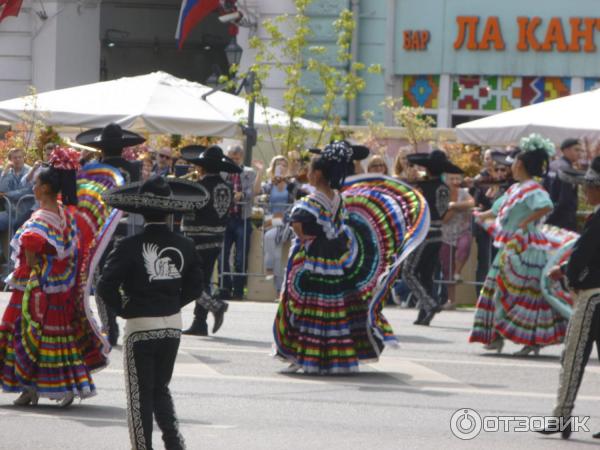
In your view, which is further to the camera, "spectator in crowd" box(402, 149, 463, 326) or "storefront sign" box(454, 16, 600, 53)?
"storefront sign" box(454, 16, 600, 53)

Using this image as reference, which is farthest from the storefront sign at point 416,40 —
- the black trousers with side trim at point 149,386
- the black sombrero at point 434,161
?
the black trousers with side trim at point 149,386

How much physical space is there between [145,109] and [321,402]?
11564mm

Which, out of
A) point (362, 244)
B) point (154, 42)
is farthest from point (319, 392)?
point (154, 42)

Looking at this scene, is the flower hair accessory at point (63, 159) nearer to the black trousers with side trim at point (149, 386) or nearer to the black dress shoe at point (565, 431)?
the black trousers with side trim at point (149, 386)

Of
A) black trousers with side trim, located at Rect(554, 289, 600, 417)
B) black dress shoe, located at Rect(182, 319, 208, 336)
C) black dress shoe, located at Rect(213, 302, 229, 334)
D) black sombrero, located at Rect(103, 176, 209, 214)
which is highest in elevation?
black sombrero, located at Rect(103, 176, 209, 214)

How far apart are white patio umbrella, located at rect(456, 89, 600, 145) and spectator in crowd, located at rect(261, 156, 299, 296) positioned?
2532 mm

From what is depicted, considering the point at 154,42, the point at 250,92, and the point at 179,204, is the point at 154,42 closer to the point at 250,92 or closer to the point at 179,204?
the point at 250,92

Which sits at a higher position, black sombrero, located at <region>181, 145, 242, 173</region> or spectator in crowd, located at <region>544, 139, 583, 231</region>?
black sombrero, located at <region>181, 145, 242, 173</region>

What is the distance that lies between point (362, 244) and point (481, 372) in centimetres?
151

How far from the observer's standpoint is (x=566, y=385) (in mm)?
9734

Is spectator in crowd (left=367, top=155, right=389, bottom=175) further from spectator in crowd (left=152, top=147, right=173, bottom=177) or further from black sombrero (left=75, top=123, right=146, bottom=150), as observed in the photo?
black sombrero (left=75, top=123, right=146, bottom=150)

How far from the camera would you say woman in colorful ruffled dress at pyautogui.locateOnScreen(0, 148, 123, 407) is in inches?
410

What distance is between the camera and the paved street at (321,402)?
383 inches

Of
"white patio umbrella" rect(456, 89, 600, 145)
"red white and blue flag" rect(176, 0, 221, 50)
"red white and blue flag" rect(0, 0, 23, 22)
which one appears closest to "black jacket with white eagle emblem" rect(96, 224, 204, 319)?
"white patio umbrella" rect(456, 89, 600, 145)
